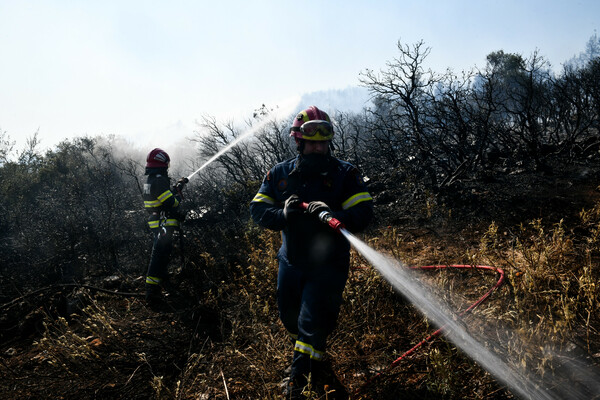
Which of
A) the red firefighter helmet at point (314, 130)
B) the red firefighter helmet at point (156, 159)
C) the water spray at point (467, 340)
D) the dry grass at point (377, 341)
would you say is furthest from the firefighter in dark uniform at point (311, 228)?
the red firefighter helmet at point (156, 159)

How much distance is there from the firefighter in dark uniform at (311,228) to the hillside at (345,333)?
0.46 m

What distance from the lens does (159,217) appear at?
5.04 m

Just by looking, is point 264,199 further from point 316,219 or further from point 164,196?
point 164,196

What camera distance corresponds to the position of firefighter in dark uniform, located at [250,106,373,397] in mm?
2133

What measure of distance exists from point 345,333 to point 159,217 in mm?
3608

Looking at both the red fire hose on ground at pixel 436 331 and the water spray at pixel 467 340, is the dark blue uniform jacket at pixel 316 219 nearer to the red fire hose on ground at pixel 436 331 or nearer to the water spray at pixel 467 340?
the water spray at pixel 467 340

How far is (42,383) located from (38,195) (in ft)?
46.2

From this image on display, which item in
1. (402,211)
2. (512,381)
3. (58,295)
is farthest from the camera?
(402,211)

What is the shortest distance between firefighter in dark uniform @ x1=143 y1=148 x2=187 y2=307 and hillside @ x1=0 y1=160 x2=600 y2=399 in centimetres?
35

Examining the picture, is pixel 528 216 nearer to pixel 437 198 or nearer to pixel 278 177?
pixel 437 198

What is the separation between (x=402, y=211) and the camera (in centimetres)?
647

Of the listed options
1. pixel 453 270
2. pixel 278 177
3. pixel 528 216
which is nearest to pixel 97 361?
pixel 278 177

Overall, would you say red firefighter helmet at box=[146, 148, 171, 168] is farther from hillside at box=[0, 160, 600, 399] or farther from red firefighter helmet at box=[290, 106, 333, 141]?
red firefighter helmet at box=[290, 106, 333, 141]

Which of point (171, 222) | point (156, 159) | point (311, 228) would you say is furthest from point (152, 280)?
point (311, 228)
